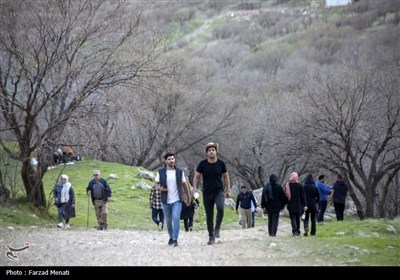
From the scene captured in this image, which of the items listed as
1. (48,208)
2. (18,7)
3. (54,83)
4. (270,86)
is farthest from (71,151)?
(270,86)

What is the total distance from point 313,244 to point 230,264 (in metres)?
3.05

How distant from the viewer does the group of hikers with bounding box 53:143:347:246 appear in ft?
38.8

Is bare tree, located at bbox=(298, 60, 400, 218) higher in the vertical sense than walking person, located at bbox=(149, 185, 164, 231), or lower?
higher

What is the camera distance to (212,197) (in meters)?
11.8

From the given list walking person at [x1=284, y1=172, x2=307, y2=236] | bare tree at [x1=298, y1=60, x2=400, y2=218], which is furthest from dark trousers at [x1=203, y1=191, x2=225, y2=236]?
bare tree at [x1=298, y1=60, x2=400, y2=218]

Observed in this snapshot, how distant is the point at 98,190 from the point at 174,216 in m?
6.47

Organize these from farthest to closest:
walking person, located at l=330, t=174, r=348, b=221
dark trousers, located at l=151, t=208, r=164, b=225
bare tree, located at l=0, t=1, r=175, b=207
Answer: walking person, located at l=330, t=174, r=348, b=221, dark trousers, located at l=151, t=208, r=164, b=225, bare tree, located at l=0, t=1, r=175, b=207

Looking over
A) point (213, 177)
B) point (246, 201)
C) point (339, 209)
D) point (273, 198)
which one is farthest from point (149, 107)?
point (213, 177)

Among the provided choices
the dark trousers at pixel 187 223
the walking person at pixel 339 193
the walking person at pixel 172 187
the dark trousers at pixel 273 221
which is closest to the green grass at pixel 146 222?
the walking person at pixel 339 193

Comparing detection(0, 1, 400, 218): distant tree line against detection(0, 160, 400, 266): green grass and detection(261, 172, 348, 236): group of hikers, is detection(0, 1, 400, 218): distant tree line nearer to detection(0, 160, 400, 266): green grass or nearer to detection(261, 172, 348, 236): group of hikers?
detection(0, 160, 400, 266): green grass

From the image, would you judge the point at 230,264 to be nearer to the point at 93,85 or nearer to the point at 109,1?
the point at 93,85

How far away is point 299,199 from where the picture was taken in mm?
14805

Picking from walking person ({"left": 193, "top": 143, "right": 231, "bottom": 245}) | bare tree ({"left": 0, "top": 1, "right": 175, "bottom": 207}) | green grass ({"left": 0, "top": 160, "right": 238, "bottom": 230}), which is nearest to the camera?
walking person ({"left": 193, "top": 143, "right": 231, "bottom": 245})
